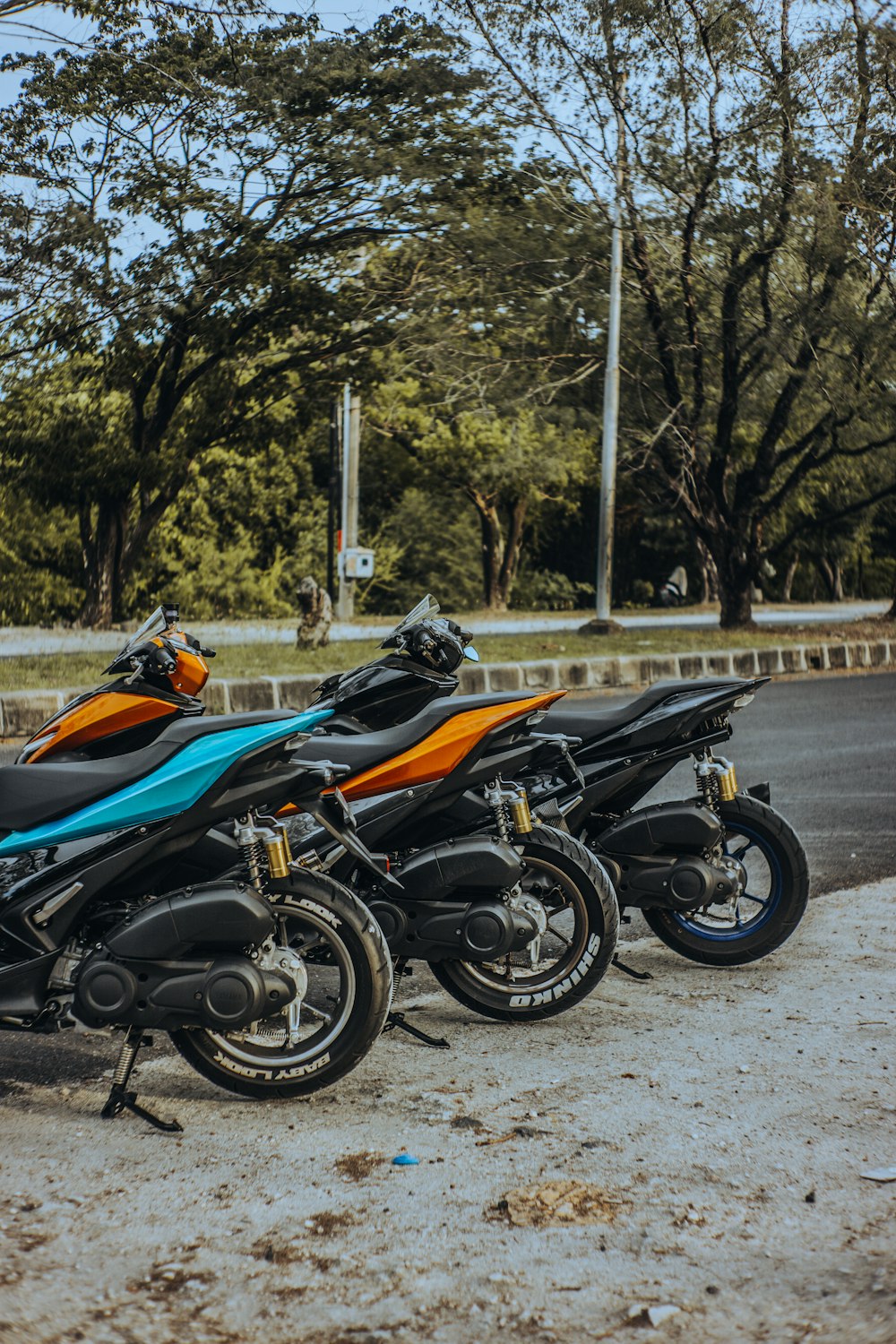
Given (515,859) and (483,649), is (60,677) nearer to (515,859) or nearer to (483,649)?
(483,649)

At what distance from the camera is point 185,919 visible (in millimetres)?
3463

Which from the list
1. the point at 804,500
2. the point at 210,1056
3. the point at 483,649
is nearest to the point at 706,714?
the point at 210,1056

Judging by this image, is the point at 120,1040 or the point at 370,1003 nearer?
the point at 370,1003

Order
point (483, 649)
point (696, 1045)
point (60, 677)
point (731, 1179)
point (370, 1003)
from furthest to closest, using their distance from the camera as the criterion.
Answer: point (483, 649) < point (60, 677) < point (696, 1045) < point (370, 1003) < point (731, 1179)

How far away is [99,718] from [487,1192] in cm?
199

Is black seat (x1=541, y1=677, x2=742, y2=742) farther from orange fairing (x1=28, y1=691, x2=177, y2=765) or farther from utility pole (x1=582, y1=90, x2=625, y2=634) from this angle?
Result: utility pole (x1=582, y1=90, x2=625, y2=634)

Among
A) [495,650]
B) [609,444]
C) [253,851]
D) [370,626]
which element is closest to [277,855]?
[253,851]

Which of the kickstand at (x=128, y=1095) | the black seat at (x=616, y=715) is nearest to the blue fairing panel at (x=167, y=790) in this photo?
the kickstand at (x=128, y=1095)

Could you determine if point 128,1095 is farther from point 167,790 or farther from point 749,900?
point 749,900

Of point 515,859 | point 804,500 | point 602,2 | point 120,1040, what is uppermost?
point 602,2

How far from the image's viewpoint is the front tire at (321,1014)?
11.5 ft

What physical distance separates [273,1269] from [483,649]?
15.6m

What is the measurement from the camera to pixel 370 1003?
11.5 feet

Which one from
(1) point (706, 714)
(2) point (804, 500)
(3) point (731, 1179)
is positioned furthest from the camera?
(2) point (804, 500)
